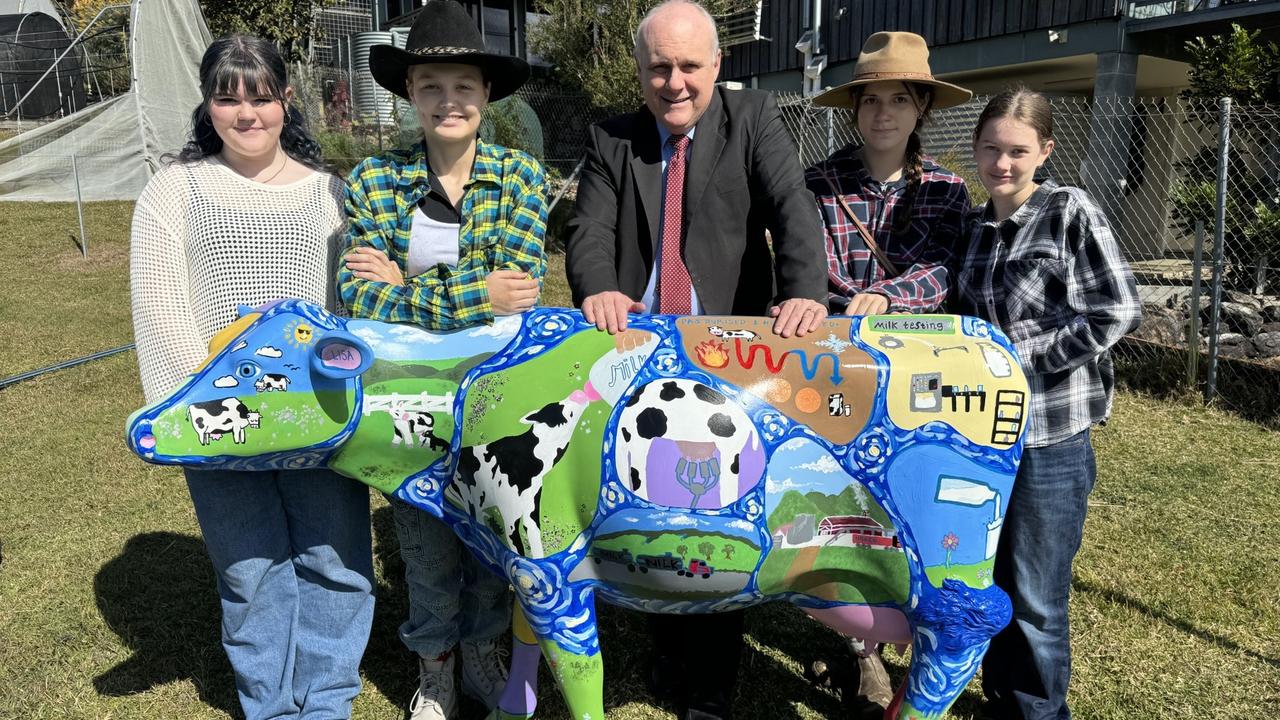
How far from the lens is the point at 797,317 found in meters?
2.40

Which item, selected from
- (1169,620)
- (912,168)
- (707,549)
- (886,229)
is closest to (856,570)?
(707,549)

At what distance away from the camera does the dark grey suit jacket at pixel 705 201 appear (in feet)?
9.27

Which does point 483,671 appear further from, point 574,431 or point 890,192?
point 890,192

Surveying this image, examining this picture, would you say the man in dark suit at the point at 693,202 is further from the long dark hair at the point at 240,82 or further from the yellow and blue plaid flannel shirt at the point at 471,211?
the long dark hair at the point at 240,82

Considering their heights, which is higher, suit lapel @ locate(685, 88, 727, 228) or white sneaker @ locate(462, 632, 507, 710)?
suit lapel @ locate(685, 88, 727, 228)

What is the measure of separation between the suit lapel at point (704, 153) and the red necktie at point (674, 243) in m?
0.03

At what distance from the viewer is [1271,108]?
775cm

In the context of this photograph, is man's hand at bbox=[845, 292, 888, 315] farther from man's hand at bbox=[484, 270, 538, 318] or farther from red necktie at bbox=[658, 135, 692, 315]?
man's hand at bbox=[484, 270, 538, 318]

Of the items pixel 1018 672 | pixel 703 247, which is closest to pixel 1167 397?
pixel 1018 672

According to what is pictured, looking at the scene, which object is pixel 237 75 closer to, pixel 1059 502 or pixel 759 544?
pixel 759 544

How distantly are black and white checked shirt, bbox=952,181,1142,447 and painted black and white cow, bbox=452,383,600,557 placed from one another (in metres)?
1.29

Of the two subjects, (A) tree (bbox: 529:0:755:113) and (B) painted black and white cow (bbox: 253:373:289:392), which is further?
(A) tree (bbox: 529:0:755:113)

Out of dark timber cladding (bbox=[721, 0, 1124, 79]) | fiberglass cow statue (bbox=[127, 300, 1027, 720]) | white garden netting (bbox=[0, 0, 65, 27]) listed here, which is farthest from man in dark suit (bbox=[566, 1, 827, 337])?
white garden netting (bbox=[0, 0, 65, 27])

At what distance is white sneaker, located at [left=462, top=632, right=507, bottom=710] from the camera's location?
136 inches
